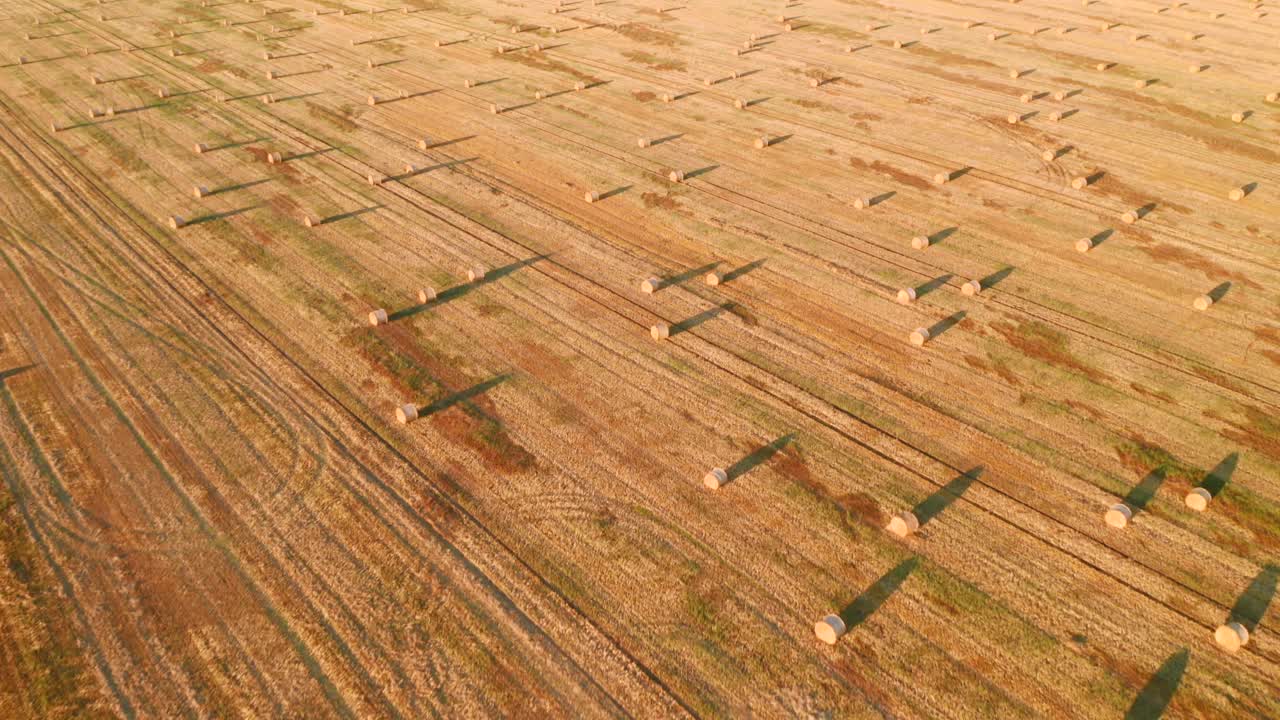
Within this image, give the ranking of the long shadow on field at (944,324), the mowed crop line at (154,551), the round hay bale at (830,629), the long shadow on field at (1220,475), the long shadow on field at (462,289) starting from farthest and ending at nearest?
the long shadow on field at (462,289)
the long shadow on field at (944,324)
the long shadow on field at (1220,475)
the round hay bale at (830,629)
the mowed crop line at (154,551)

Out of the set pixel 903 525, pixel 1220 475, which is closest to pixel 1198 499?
pixel 1220 475

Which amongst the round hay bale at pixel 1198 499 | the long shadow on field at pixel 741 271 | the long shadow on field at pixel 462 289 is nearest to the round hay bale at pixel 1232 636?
the round hay bale at pixel 1198 499

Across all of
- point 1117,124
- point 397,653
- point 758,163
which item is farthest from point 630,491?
point 1117,124

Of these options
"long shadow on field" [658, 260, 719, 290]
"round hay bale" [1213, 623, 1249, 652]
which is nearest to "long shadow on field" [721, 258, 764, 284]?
"long shadow on field" [658, 260, 719, 290]

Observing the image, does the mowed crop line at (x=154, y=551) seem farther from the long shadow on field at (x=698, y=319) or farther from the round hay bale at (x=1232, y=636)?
the round hay bale at (x=1232, y=636)

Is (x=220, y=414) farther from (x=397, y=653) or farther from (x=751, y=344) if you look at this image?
(x=751, y=344)
